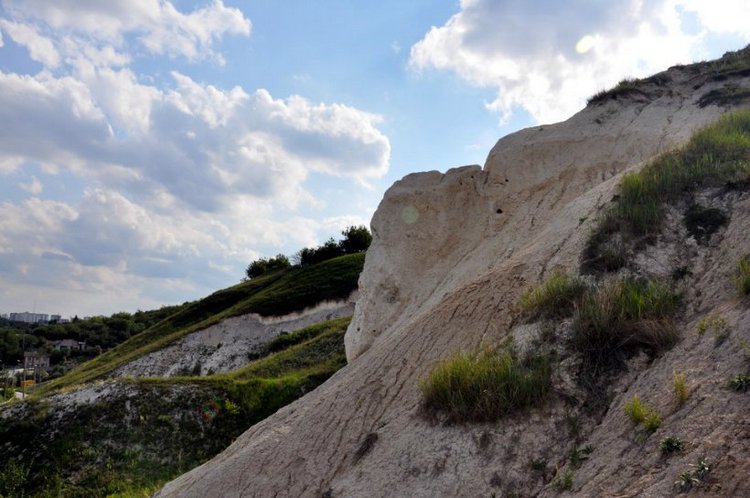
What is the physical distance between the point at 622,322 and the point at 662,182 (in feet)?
10.3

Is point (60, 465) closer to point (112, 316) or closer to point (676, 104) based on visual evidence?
point (676, 104)

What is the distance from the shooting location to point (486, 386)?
235 inches

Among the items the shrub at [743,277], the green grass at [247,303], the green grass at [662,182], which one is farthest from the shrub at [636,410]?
the green grass at [247,303]

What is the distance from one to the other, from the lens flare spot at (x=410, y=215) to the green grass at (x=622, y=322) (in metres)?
7.95

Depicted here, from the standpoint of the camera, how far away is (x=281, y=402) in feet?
57.4

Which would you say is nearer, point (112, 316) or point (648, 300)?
point (648, 300)

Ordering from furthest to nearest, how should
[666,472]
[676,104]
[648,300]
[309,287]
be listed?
[309,287]
[676,104]
[648,300]
[666,472]

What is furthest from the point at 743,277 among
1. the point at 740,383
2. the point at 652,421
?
the point at 652,421

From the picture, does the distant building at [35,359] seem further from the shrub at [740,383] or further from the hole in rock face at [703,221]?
the shrub at [740,383]

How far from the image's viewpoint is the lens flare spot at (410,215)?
1425 centimetres

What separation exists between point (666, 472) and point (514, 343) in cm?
262

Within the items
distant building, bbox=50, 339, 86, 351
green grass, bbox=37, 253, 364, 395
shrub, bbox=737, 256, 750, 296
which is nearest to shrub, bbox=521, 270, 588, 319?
shrub, bbox=737, 256, 750, 296

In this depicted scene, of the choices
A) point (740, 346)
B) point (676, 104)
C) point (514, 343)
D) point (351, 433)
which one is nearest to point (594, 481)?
point (740, 346)

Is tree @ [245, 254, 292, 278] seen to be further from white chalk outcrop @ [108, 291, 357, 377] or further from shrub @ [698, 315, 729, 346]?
shrub @ [698, 315, 729, 346]
